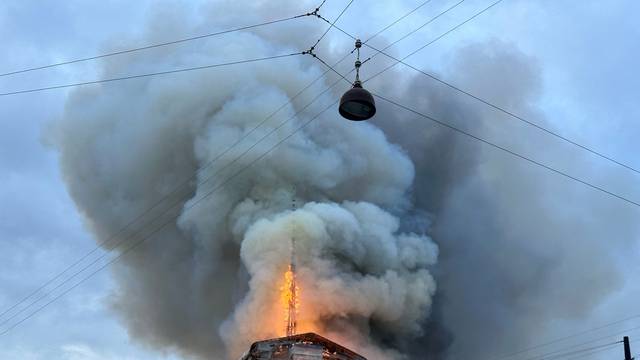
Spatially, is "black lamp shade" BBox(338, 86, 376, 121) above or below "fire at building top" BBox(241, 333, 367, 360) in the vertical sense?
below

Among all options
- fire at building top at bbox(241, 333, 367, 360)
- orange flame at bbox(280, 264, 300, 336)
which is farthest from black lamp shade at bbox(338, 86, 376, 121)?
orange flame at bbox(280, 264, 300, 336)

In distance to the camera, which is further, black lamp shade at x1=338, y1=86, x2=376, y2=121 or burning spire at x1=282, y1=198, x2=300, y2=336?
burning spire at x1=282, y1=198, x2=300, y2=336

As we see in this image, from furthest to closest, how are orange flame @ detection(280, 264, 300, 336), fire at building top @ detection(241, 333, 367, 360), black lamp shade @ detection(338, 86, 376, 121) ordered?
orange flame @ detection(280, 264, 300, 336)
fire at building top @ detection(241, 333, 367, 360)
black lamp shade @ detection(338, 86, 376, 121)

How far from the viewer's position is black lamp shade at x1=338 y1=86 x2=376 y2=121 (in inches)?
588

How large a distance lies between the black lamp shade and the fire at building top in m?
22.3

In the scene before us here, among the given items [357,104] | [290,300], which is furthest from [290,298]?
[357,104]

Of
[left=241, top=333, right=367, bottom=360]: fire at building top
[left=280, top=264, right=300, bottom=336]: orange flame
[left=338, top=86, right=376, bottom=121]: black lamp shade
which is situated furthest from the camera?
[left=280, top=264, right=300, bottom=336]: orange flame

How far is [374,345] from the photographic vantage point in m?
42.7

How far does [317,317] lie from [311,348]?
3759 millimetres

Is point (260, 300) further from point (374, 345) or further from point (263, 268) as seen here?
point (374, 345)

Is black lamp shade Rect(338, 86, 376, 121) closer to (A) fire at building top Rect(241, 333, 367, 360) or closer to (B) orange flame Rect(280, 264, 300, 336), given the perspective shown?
(A) fire at building top Rect(241, 333, 367, 360)

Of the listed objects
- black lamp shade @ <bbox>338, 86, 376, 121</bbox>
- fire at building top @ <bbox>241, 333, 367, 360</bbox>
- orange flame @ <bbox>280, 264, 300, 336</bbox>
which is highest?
orange flame @ <bbox>280, 264, 300, 336</bbox>

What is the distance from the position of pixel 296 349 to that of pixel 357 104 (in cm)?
2261

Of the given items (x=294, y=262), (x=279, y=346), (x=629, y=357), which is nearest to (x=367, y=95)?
(x=629, y=357)
